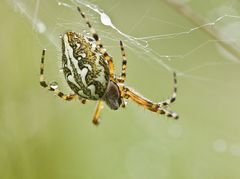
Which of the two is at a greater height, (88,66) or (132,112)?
(132,112)

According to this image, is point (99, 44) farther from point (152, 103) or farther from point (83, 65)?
point (152, 103)

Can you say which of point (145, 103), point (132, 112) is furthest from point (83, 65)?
point (132, 112)

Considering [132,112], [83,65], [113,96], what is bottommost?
[83,65]

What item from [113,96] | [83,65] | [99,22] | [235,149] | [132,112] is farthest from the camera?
[235,149]

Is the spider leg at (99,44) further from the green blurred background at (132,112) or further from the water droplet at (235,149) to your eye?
the water droplet at (235,149)

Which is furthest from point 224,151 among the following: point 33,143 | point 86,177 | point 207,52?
point 33,143

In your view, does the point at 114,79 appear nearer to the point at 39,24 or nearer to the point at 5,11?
the point at 39,24
